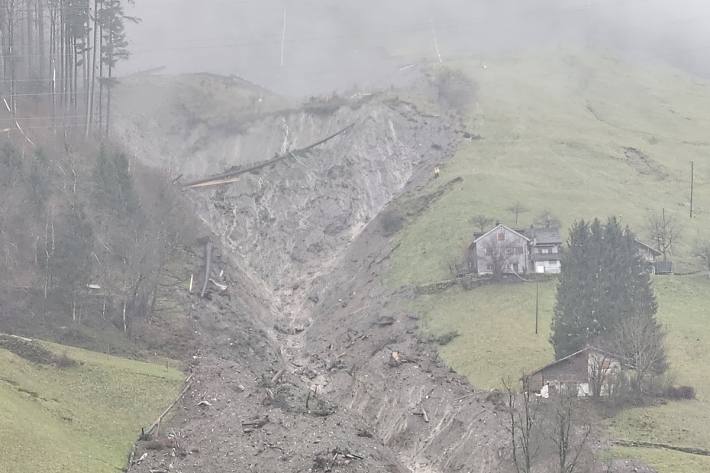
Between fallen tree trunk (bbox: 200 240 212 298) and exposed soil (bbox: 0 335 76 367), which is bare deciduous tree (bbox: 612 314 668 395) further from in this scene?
fallen tree trunk (bbox: 200 240 212 298)

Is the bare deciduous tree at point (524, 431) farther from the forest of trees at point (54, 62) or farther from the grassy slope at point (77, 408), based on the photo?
the forest of trees at point (54, 62)

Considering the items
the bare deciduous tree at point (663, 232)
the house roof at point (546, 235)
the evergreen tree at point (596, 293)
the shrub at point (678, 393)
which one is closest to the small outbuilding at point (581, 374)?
the evergreen tree at point (596, 293)

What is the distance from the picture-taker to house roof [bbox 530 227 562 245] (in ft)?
288

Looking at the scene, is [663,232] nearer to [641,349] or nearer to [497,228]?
[497,228]

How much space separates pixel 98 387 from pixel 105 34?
212 ft

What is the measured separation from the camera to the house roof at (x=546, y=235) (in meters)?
87.8

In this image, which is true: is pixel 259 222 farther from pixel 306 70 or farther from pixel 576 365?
pixel 306 70

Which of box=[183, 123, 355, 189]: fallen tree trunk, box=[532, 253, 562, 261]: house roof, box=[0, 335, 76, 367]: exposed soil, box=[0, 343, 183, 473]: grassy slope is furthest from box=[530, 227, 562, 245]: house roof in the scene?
box=[0, 335, 76, 367]: exposed soil

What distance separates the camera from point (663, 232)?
302 ft

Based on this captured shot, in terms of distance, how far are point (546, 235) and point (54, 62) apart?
205 ft

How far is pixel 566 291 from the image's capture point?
211 ft

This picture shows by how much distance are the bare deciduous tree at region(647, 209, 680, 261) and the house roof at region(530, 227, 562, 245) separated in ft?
38.2

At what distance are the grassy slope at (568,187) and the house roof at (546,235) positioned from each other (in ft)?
14.6

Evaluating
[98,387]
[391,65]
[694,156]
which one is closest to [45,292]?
[98,387]
